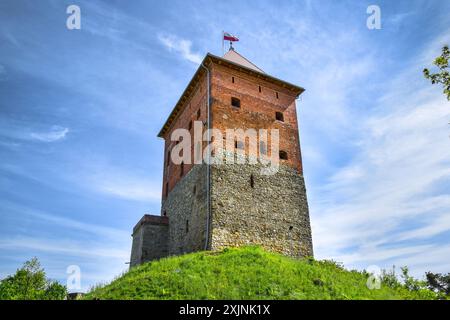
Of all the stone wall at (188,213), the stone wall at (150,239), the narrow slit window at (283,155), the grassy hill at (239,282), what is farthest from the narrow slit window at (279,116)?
the stone wall at (150,239)

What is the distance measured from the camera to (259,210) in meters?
16.1

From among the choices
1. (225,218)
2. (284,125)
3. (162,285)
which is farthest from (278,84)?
(162,285)

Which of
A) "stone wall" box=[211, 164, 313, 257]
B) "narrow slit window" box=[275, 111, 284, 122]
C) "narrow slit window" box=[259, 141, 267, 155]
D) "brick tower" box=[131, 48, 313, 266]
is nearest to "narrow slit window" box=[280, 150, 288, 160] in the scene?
"brick tower" box=[131, 48, 313, 266]

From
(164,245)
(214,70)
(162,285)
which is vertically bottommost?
(162,285)

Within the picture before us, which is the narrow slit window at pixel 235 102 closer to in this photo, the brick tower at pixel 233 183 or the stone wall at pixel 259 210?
the brick tower at pixel 233 183

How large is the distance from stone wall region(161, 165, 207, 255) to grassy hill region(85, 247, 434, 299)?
2470 mm

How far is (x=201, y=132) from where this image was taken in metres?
17.6

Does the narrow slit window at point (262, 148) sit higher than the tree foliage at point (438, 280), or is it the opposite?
the narrow slit window at point (262, 148)

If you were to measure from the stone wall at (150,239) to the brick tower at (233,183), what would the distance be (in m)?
0.06

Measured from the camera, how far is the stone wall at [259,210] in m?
15.0

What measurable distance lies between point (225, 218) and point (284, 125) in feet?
24.4

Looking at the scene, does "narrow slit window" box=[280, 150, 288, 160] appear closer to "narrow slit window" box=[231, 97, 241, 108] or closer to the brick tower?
the brick tower
